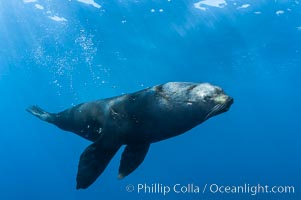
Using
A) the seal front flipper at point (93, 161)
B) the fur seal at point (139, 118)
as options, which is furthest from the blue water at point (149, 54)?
the seal front flipper at point (93, 161)

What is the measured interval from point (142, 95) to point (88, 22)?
1847cm

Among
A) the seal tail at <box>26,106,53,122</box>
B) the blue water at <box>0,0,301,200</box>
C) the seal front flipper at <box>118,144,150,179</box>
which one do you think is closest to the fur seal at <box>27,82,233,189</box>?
the seal front flipper at <box>118,144,150,179</box>

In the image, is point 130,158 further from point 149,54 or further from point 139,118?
point 149,54

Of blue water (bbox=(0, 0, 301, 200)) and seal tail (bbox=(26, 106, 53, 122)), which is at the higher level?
seal tail (bbox=(26, 106, 53, 122))

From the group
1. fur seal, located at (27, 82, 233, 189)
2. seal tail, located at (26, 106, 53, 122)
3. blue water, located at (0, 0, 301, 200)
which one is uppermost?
fur seal, located at (27, 82, 233, 189)

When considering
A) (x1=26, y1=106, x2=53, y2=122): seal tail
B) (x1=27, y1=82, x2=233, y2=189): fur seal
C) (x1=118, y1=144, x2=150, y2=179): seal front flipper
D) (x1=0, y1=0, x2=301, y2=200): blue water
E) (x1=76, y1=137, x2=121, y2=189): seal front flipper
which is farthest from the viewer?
(x1=0, y1=0, x2=301, y2=200): blue water

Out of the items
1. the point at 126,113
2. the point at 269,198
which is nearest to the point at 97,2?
the point at 126,113

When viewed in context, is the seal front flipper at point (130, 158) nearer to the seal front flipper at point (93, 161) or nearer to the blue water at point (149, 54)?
the seal front flipper at point (93, 161)

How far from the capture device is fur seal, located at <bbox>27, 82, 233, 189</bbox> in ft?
13.6

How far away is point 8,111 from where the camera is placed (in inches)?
2675

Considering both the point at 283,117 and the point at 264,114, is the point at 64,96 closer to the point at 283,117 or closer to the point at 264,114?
the point at 264,114

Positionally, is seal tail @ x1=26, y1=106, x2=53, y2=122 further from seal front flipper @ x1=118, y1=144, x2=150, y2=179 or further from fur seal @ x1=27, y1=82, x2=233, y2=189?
seal front flipper @ x1=118, y1=144, x2=150, y2=179

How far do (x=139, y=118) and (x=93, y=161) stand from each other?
943 millimetres

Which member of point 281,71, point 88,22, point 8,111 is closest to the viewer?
A: point 88,22
